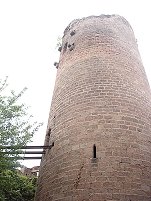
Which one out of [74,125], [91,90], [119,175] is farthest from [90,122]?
[119,175]

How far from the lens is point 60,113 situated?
10.7m

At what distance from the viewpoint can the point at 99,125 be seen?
29.8 ft

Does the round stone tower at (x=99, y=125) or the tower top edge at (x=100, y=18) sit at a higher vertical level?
the tower top edge at (x=100, y=18)

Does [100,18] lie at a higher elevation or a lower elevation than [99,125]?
higher

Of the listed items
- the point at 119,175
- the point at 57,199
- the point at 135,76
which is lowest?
the point at 57,199

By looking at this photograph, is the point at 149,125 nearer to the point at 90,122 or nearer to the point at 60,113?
the point at 90,122

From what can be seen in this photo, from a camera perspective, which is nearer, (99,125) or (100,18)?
(99,125)

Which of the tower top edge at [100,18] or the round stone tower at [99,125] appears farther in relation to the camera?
the tower top edge at [100,18]

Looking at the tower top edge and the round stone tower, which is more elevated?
the tower top edge

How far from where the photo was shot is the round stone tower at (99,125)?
7.87 meters

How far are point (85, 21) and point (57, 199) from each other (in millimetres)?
9237

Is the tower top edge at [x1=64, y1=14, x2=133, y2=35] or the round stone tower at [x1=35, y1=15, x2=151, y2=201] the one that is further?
the tower top edge at [x1=64, y1=14, x2=133, y2=35]

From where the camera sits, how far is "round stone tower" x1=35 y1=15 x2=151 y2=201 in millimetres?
7871

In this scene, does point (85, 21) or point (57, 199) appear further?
point (85, 21)
